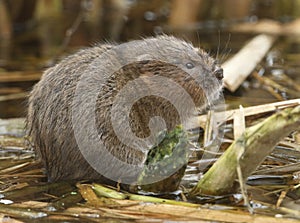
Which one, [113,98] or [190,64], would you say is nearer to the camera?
[113,98]

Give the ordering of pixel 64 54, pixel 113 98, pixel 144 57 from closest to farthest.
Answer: pixel 113 98 < pixel 144 57 < pixel 64 54

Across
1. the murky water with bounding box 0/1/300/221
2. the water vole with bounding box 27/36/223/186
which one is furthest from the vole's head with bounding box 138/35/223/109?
the murky water with bounding box 0/1/300/221

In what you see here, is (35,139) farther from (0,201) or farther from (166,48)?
(166,48)

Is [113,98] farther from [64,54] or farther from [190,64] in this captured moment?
[64,54]

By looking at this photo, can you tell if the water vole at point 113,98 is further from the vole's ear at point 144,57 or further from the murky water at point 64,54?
the murky water at point 64,54

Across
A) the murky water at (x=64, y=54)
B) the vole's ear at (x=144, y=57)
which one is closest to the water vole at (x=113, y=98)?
the vole's ear at (x=144, y=57)

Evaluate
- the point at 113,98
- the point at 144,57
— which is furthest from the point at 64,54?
the point at 113,98

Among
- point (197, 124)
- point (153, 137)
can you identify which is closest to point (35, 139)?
point (153, 137)

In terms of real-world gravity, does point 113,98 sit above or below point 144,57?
below

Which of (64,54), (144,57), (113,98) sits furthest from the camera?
(64,54)
